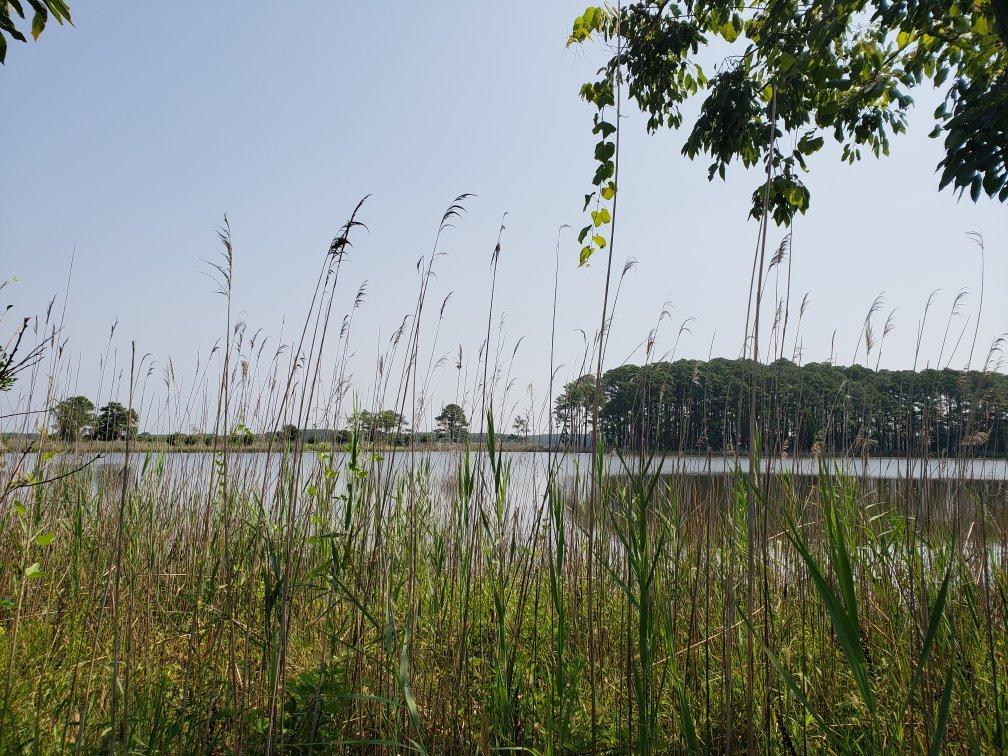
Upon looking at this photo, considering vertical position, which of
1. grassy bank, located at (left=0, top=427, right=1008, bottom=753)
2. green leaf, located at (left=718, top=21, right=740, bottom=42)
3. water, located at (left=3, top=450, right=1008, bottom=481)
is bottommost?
grassy bank, located at (left=0, top=427, right=1008, bottom=753)

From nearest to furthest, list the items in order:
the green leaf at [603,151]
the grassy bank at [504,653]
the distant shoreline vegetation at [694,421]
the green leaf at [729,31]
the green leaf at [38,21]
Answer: the grassy bank at [504,653]
the green leaf at [38,21]
the distant shoreline vegetation at [694,421]
the green leaf at [603,151]
the green leaf at [729,31]

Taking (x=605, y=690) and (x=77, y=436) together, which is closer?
(x=605, y=690)

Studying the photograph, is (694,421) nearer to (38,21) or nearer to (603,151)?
(603,151)

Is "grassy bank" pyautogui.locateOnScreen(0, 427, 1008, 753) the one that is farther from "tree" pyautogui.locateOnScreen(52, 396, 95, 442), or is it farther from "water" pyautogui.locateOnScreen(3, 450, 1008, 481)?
"tree" pyautogui.locateOnScreen(52, 396, 95, 442)

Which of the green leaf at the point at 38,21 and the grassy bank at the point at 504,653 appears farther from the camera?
the green leaf at the point at 38,21

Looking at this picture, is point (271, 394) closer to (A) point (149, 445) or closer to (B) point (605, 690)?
(A) point (149, 445)

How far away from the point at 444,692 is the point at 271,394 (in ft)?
5.82

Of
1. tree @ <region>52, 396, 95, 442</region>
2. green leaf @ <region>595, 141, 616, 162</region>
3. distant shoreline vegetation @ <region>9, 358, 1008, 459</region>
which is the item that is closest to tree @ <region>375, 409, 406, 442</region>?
distant shoreline vegetation @ <region>9, 358, 1008, 459</region>

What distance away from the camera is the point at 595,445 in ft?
4.53

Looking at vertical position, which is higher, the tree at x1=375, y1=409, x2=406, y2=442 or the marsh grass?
the tree at x1=375, y1=409, x2=406, y2=442

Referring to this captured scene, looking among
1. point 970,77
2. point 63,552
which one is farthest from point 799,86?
point 63,552

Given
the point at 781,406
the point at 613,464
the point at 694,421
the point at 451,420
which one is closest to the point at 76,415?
the point at 451,420

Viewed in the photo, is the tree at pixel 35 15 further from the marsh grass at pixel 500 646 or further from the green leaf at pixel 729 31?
the green leaf at pixel 729 31

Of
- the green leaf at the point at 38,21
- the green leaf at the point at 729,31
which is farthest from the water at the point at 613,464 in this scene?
the green leaf at the point at 729,31
